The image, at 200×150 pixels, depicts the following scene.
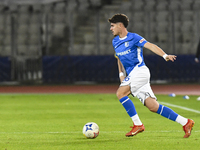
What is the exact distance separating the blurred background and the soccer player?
1580 cm

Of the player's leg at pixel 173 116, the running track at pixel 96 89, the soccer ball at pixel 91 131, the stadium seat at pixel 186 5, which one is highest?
the stadium seat at pixel 186 5

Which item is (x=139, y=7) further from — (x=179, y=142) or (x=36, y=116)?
(x=179, y=142)

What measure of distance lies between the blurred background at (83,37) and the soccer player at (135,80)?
1580 cm

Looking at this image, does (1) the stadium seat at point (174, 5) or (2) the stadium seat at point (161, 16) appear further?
(1) the stadium seat at point (174, 5)

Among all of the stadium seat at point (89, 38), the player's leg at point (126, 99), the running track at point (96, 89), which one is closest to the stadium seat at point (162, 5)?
the stadium seat at point (89, 38)

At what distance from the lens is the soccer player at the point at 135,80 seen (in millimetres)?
6000

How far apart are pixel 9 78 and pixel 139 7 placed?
33.2 ft

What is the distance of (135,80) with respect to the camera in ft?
20.0

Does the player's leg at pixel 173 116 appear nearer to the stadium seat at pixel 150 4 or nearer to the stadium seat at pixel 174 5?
the stadium seat at pixel 150 4

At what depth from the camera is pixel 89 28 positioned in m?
25.4

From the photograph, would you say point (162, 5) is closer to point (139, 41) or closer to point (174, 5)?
point (174, 5)

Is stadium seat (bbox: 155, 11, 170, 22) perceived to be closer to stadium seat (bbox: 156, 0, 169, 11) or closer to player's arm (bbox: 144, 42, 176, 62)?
stadium seat (bbox: 156, 0, 169, 11)

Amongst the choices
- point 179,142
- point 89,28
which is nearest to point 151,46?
point 179,142

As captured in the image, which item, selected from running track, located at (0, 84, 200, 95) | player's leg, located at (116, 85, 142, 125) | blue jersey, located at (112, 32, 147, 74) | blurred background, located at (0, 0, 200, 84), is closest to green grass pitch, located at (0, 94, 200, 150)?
player's leg, located at (116, 85, 142, 125)
